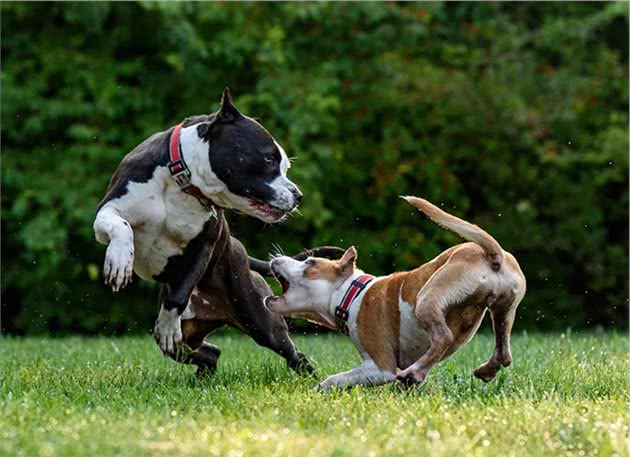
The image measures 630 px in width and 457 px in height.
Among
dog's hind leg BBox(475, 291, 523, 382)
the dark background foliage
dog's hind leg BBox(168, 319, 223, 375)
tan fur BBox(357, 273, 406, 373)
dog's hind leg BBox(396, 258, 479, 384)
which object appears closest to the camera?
dog's hind leg BBox(396, 258, 479, 384)

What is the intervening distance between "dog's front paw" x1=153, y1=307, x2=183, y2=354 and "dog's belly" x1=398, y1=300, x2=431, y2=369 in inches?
49.3

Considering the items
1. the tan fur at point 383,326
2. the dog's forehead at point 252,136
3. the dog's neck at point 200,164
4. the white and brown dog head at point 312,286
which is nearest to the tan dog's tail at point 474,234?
the tan fur at point 383,326

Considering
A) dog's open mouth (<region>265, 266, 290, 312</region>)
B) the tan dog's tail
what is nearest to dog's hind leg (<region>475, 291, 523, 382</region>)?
the tan dog's tail

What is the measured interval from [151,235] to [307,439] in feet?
8.39

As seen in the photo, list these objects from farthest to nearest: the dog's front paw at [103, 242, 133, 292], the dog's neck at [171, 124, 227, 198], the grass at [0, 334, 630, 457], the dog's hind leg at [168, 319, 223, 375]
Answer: the dog's hind leg at [168, 319, 223, 375] < the dog's neck at [171, 124, 227, 198] < the dog's front paw at [103, 242, 133, 292] < the grass at [0, 334, 630, 457]

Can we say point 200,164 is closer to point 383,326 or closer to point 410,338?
point 383,326

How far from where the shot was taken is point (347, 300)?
647 centimetres

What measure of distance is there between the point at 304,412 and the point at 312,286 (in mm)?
1677

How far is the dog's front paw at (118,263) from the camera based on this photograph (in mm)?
6312

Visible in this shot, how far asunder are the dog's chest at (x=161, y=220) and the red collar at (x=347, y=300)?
0.88 meters

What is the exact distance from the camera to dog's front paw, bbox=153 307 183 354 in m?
6.64

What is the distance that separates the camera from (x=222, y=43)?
16.4 m

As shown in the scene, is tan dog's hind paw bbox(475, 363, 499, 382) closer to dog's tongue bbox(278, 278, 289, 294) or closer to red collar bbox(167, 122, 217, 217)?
dog's tongue bbox(278, 278, 289, 294)

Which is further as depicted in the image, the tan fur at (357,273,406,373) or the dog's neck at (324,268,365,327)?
the dog's neck at (324,268,365,327)
